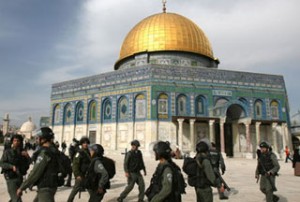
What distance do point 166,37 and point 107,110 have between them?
10.1 m

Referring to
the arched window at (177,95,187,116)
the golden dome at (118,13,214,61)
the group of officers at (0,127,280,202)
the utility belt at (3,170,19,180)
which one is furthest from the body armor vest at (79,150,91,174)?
the golden dome at (118,13,214,61)

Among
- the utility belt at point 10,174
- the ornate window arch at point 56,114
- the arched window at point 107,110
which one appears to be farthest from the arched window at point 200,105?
the utility belt at point 10,174

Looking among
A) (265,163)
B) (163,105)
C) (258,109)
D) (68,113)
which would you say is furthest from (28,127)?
(265,163)

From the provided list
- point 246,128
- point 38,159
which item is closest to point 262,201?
point 38,159

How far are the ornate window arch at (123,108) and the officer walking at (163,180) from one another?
2399cm

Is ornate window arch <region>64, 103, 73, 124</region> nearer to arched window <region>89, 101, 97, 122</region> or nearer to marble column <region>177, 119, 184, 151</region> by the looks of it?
arched window <region>89, 101, 97, 122</region>

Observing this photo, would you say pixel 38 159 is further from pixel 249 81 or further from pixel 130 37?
pixel 130 37

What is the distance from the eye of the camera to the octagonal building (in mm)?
26531

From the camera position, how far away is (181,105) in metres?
27.2

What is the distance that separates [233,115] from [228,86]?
113 inches

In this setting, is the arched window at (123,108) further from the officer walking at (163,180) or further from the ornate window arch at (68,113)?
the officer walking at (163,180)

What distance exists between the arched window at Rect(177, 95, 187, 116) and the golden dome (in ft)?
21.5

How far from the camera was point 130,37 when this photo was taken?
111 ft

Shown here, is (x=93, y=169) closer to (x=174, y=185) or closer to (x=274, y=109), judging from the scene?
(x=174, y=185)
